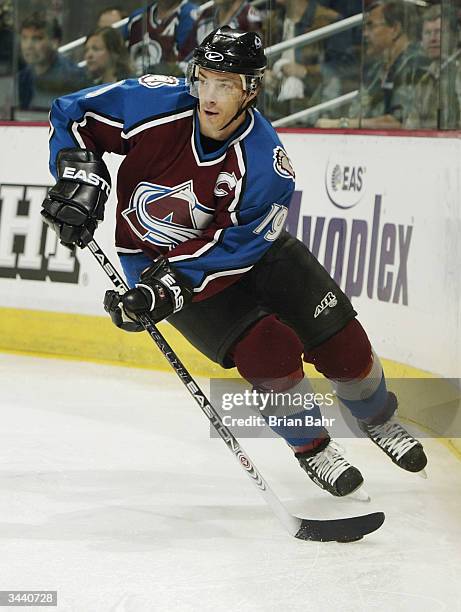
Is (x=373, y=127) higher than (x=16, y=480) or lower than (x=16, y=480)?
higher

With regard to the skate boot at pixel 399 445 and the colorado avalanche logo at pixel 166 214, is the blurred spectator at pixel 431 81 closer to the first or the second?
the skate boot at pixel 399 445

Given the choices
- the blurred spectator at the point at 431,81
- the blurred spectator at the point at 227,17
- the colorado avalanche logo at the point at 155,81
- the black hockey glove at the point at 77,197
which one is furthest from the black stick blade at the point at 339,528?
the blurred spectator at the point at 227,17

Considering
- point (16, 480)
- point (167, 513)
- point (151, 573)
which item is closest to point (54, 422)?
point (16, 480)

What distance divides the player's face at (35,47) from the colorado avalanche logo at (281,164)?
2.96 metres

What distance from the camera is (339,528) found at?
277 cm

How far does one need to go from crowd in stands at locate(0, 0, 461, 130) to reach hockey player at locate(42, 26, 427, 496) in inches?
52.9

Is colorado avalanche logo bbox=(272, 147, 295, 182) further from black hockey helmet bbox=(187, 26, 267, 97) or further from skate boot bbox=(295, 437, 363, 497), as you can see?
skate boot bbox=(295, 437, 363, 497)

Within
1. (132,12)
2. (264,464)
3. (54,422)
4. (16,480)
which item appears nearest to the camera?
(16,480)

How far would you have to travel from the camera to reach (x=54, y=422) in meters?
3.93

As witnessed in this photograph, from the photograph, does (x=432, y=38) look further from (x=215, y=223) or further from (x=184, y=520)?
(x=184, y=520)

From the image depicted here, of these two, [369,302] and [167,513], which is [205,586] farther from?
[369,302]

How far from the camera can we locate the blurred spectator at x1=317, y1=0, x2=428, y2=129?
4531 millimetres

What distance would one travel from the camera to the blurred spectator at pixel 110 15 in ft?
17.7

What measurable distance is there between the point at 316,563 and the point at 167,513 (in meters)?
0.53
